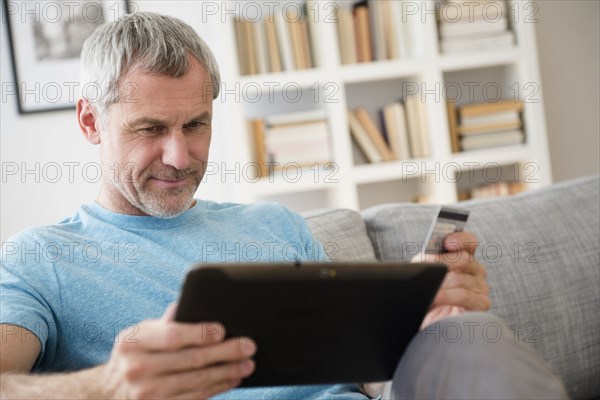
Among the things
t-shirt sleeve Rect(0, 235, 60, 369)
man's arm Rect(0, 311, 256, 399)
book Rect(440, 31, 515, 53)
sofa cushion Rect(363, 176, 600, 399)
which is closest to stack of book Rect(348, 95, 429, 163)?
book Rect(440, 31, 515, 53)

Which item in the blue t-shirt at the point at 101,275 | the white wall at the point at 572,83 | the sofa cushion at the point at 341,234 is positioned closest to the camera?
the blue t-shirt at the point at 101,275

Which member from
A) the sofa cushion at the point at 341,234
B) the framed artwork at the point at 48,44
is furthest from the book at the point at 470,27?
the sofa cushion at the point at 341,234

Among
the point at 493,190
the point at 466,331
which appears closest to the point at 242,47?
the point at 493,190

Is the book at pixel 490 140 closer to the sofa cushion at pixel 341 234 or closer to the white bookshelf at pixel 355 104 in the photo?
the white bookshelf at pixel 355 104

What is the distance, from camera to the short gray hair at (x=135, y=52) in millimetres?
1466

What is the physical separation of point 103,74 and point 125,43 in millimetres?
69

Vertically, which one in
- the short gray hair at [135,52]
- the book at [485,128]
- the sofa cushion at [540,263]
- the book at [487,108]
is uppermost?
the short gray hair at [135,52]

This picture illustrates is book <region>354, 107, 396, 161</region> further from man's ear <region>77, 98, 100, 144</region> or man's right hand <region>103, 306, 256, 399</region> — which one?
man's right hand <region>103, 306, 256, 399</region>

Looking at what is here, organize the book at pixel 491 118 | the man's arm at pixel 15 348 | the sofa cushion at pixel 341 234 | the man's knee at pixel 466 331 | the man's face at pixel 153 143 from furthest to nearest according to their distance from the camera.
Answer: the book at pixel 491 118 < the sofa cushion at pixel 341 234 < the man's face at pixel 153 143 < the man's arm at pixel 15 348 < the man's knee at pixel 466 331

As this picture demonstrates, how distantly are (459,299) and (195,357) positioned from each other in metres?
0.56

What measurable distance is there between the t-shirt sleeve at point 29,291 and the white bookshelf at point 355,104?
162 cm

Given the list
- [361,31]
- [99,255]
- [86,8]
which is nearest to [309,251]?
[99,255]

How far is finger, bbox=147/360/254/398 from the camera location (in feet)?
3.12

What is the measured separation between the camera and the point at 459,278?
4.50ft
